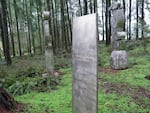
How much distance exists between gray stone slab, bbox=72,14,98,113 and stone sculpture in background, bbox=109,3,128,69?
600cm

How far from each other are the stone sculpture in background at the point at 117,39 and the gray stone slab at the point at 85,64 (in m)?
6.00

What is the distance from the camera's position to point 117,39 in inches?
330

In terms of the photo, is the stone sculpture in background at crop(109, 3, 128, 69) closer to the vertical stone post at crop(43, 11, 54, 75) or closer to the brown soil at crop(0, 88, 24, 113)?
the vertical stone post at crop(43, 11, 54, 75)

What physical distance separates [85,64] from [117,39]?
6552 mm

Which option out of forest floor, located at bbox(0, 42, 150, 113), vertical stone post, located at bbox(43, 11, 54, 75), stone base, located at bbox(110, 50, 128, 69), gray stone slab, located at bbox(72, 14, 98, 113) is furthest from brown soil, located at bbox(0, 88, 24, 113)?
stone base, located at bbox(110, 50, 128, 69)

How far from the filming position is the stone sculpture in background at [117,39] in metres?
8.12

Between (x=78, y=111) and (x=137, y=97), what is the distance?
2984mm

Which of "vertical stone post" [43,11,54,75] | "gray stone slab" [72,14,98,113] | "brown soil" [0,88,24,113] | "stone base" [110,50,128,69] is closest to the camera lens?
"gray stone slab" [72,14,98,113]

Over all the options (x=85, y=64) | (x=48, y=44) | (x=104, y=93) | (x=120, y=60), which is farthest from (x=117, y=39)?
(x=85, y=64)

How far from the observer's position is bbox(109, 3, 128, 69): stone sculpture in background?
812 cm

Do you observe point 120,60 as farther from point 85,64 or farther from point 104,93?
point 85,64

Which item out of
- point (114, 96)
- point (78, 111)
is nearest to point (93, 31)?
point (78, 111)

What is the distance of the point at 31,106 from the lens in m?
4.25

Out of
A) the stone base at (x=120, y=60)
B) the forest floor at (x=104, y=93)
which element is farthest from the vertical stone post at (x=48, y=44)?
the stone base at (x=120, y=60)
